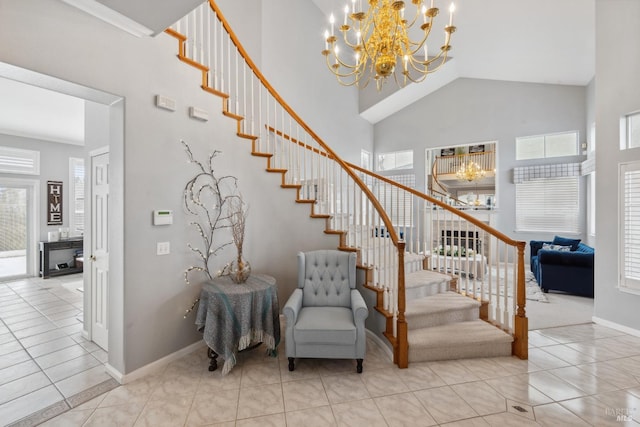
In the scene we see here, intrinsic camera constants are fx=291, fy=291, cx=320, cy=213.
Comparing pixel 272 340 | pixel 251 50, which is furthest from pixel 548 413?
pixel 251 50

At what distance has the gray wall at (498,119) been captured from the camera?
7.04 metres

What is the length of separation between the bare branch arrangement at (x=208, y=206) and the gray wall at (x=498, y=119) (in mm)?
6612

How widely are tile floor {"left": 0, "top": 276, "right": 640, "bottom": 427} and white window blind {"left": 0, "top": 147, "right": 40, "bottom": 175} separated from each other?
17.4 ft

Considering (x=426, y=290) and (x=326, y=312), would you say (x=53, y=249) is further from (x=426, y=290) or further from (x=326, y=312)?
(x=426, y=290)

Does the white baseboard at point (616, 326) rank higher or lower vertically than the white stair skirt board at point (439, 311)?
lower

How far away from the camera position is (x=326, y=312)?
2.89 metres

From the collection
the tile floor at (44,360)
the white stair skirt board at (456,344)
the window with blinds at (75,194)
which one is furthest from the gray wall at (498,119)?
→ the window with blinds at (75,194)

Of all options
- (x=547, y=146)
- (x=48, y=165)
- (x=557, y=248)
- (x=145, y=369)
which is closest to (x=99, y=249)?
(x=145, y=369)

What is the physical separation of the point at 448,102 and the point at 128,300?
28.7 ft

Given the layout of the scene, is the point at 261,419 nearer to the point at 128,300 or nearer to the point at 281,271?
the point at 128,300

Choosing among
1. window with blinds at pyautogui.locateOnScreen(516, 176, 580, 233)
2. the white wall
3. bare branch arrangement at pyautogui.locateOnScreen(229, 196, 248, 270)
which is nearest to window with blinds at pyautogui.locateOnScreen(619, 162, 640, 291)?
window with blinds at pyautogui.locateOnScreen(516, 176, 580, 233)

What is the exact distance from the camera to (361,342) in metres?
2.56

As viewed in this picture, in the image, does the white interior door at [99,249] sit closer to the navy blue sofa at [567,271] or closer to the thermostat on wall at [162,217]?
the thermostat on wall at [162,217]

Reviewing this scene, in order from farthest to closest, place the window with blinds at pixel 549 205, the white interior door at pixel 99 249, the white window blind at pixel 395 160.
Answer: the white window blind at pixel 395 160, the window with blinds at pixel 549 205, the white interior door at pixel 99 249
